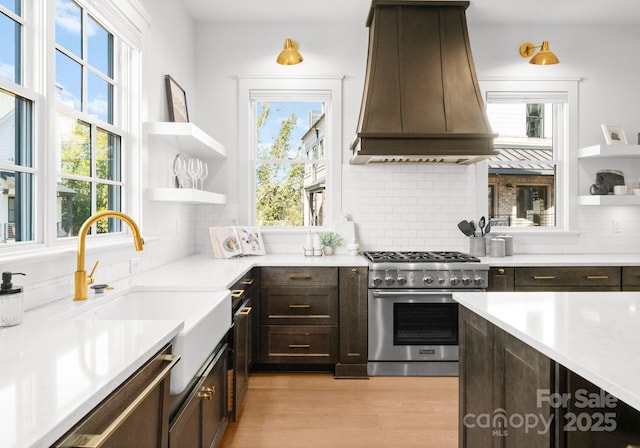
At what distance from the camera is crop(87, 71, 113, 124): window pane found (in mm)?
2443

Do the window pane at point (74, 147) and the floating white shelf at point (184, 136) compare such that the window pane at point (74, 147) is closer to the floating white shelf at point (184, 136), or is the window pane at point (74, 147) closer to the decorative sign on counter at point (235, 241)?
the floating white shelf at point (184, 136)

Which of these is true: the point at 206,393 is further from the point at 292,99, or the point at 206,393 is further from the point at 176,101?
the point at 292,99

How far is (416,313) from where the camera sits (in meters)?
3.51

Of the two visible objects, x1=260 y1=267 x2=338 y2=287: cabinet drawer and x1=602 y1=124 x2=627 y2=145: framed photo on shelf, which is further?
x1=602 y1=124 x2=627 y2=145: framed photo on shelf

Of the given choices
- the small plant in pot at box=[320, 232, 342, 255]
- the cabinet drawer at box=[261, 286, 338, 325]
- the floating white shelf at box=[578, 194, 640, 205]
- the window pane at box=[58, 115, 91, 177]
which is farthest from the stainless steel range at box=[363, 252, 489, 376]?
the window pane at box=[58, 115, 91, 177]

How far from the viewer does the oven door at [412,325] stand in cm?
347

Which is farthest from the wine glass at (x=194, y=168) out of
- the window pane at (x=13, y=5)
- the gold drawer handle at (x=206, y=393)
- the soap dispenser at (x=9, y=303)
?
the soap dispenser at (x=9, y=303)

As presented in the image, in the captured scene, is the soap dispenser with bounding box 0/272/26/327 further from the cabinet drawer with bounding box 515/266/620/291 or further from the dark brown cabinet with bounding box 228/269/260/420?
the cabinet drawer with bounding box 515/266/620/291

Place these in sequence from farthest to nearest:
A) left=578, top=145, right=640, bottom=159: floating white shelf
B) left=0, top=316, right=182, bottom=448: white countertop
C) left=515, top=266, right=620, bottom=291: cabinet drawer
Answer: left=578, top=145, right=640, bottom=159: floating white shelf → left=515, top=266, right=620, bottom=291: cabinet drawer → left=0, top=316, right=182, bottom=448: white countertop

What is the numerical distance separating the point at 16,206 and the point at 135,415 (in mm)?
1186

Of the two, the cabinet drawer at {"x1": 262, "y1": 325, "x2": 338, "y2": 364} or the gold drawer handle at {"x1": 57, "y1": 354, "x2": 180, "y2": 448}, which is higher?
the gold drawer handle at {"x1": 57, "y1": 354, "x2": 180, "y2": 448}

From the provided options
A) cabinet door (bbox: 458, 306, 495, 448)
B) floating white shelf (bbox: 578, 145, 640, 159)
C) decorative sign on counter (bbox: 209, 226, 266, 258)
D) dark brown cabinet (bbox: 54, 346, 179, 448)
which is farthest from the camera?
floating white shelf (bbox: 578, 145, 640, 159)

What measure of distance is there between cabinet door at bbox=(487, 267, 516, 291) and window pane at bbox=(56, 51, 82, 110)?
3106mm

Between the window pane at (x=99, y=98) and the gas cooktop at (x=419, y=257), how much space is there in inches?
84.8
